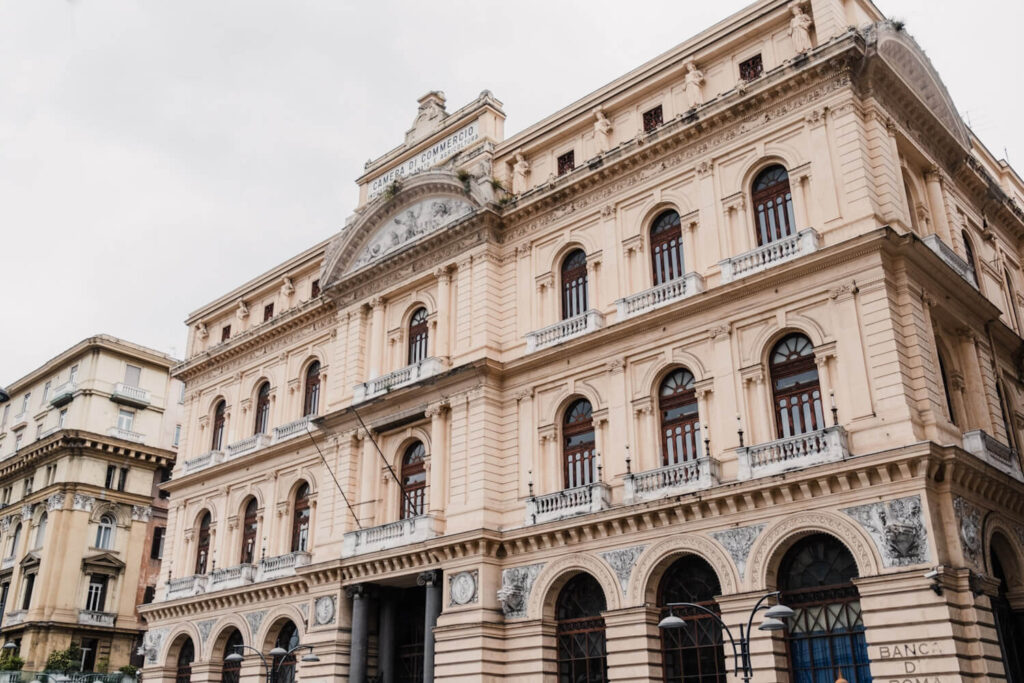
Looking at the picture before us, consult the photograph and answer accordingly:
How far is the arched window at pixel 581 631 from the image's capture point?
24.8 meters

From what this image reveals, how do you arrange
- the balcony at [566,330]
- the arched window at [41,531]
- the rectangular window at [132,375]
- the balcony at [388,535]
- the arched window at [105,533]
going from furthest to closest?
the rectangular window at [132,375]
the arched window at [105,533]
the arched window at [41,531]
the balcony at [388,535]
the balcony at [566,330]

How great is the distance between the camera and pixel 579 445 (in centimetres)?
2698

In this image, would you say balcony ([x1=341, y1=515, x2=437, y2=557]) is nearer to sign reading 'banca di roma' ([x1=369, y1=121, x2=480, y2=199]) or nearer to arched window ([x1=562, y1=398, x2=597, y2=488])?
arched window ([x1=562, y1=398, x2=597, y2=488])

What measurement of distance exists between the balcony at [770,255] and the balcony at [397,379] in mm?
9751

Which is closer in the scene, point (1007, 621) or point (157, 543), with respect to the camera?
point (1007, 621)

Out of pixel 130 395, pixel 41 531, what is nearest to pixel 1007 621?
pixel 41 531

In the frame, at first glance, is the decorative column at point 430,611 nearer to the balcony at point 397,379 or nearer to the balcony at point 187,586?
the balcony at point 397,379

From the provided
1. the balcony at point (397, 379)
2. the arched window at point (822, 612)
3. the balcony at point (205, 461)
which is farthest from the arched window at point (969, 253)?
the balcony at point (205, 461)

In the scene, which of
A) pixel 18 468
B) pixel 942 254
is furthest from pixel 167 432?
pixel 942 254

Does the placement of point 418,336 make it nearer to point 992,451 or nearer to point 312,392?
point 312,392

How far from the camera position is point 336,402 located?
110 ft

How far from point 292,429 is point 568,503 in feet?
45.1

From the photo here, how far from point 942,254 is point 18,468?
4750 cm

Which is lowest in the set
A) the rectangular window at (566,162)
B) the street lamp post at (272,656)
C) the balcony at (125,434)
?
the street lamp post at (272,656)
